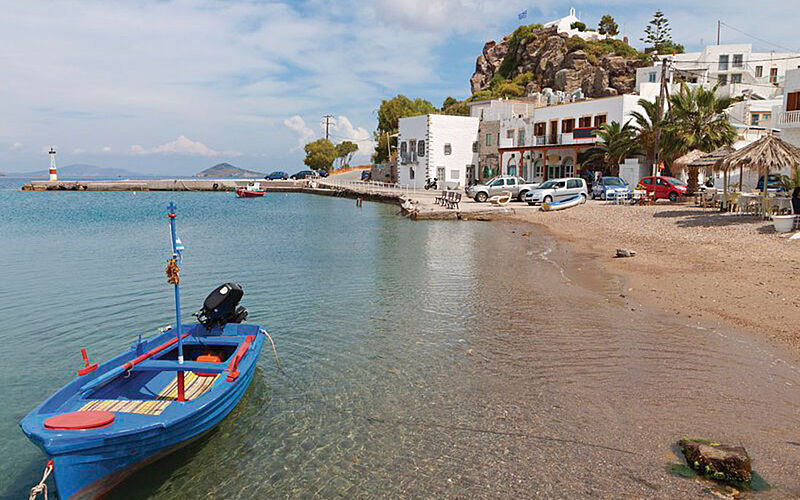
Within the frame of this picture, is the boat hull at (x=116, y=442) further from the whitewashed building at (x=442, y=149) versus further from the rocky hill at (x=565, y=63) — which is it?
the rocky hill at (x=565, y=63)

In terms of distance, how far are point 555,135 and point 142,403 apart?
162ft

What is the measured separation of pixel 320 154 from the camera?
330ft

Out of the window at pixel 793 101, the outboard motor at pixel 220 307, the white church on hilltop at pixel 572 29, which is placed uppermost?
the white church on hilltop at pixel 572 29

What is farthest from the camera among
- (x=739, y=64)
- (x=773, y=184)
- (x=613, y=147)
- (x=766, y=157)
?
(x=739, y=64)

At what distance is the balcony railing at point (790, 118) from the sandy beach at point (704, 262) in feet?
21.8

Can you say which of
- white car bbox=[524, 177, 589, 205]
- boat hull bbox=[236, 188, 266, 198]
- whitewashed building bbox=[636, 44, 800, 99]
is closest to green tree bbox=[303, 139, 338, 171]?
boat hull bbox=[236, 188, 266, 198]

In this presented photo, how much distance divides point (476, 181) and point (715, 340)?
52.0 meters

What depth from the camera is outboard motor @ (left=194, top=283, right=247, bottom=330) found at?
1005 centimetres

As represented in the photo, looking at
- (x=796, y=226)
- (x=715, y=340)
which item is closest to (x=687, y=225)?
(x=796, y=226)

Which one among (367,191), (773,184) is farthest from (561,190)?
(367,191)

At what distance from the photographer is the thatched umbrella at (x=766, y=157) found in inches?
850

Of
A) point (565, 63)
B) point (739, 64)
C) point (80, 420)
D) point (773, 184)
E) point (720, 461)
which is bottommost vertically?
point (720, 461)

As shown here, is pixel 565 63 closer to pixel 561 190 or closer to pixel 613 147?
pixel 613 147

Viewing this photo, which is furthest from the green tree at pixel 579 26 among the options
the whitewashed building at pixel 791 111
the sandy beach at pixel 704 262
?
the sandy beach at pixel 704 262
